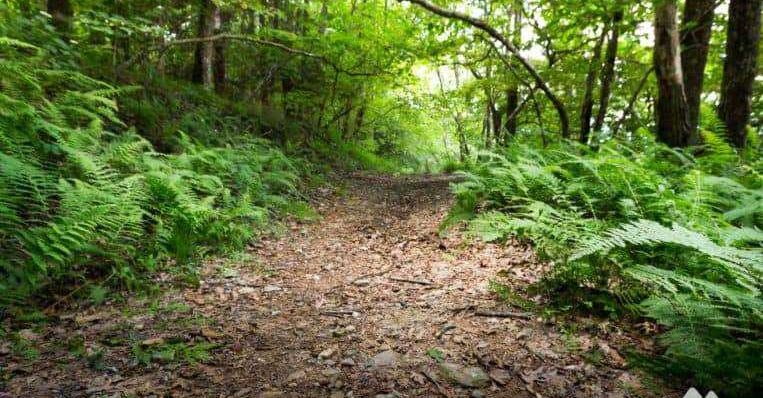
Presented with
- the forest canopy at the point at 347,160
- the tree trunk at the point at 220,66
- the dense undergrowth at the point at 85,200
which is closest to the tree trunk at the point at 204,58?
the forest canopy at the point at 347,160

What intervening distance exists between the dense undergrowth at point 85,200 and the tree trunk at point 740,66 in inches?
280

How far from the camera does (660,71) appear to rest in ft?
18.8

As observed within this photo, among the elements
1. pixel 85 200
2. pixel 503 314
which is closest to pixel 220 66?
pixel 85 200

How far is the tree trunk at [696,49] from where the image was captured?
20.1ft

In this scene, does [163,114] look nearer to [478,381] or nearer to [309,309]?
[309,309]

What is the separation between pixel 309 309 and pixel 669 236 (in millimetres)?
2588

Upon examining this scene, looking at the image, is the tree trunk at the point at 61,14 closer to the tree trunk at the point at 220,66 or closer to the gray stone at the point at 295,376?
the tree trunk at the point at 220,66

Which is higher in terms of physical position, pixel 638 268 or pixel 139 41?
pixel 139 41

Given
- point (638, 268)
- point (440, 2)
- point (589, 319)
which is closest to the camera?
point (638, 268)

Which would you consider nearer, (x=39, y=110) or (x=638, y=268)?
(x=638, y=268)

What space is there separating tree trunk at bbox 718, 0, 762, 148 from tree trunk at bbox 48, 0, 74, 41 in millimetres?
10732

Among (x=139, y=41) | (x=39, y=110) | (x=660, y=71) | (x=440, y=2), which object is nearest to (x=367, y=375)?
(x=39, y=110)

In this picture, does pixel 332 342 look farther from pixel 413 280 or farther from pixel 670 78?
pixel 670 78

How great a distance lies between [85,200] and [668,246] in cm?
470
